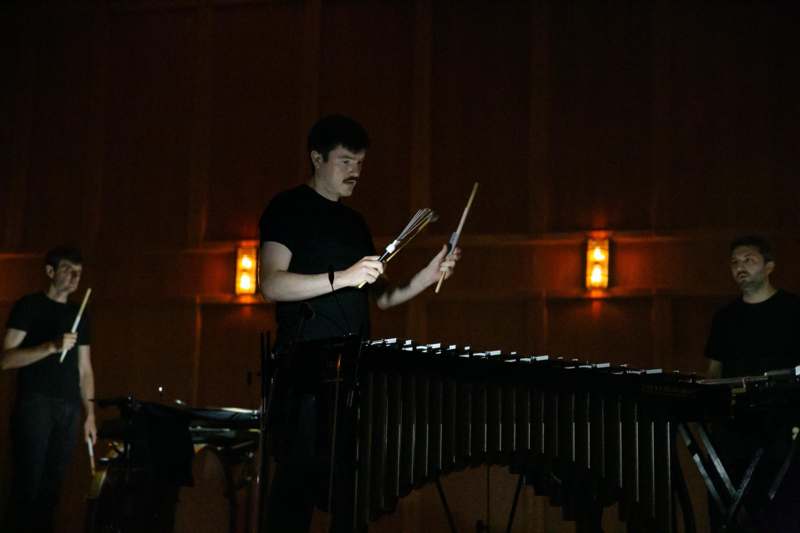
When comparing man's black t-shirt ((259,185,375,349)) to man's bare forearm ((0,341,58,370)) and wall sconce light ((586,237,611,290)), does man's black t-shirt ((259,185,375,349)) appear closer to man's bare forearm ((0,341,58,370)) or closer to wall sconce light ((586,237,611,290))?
man's bare forearm ((0,341,58,370))

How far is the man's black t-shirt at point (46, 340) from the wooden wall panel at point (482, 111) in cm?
232

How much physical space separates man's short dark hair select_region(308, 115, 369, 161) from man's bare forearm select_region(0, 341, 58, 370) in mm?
2519

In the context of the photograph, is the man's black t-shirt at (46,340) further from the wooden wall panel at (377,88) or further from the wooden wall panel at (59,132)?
the wooden wall panel at (377,88)

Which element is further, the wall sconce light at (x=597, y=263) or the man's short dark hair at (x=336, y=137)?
the wall sconce light at (x=597, y=263)

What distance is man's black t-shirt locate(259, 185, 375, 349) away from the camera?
3338mm

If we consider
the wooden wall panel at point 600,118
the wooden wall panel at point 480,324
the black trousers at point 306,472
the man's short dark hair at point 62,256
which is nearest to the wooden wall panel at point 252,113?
the wooden wall panel at point 480,324

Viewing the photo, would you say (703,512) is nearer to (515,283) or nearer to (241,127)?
(515,283)

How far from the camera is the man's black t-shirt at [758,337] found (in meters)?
4.56

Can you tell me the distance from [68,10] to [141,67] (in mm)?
715

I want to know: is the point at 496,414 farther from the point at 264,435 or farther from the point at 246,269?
the point at 246,269

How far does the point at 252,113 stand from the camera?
7156 mm

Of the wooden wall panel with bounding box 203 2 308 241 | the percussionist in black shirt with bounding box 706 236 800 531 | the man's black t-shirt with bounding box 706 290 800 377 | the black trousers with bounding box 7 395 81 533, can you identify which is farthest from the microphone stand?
the wooden wall panel with bounding box 203 2 308 241

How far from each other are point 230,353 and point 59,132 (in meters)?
2.04

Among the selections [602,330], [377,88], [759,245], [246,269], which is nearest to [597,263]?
[602,330]
